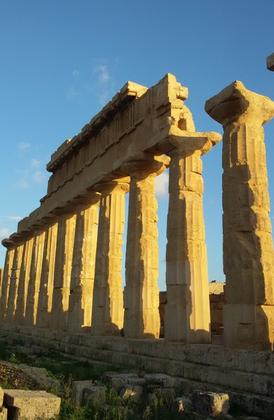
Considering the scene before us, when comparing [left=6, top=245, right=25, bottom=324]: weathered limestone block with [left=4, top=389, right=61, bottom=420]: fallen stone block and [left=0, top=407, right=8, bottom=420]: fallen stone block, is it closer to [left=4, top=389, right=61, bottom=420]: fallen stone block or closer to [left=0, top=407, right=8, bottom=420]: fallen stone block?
[left=4, top=389, right=61, bottom=420]: fallen stone block

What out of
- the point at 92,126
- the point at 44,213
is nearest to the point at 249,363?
the point at 92,126

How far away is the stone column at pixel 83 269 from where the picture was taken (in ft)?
74.2

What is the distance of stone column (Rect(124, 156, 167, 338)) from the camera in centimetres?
1691

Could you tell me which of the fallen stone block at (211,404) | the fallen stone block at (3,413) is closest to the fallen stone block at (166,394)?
the fallen stone block at (211,404)

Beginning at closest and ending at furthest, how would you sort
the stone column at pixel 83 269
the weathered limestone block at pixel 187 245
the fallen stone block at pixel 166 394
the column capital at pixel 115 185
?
the fallen stone block at pixel 166 394
the weathered limestone block at pixel 187 245
the column capital at pixel 115 185
the stone column at pixel 83 269

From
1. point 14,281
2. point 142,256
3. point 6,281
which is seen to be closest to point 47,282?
point 14,281

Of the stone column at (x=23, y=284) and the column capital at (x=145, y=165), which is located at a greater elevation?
the column capital at (x=145, y=165)

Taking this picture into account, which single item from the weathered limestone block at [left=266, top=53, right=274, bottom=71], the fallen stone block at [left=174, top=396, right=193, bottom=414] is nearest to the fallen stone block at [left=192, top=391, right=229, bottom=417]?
the fallen stone block at [left=174, top=396, right=193, bottom=414]

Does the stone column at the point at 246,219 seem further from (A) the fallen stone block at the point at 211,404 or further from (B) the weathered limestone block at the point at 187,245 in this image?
(A) the fallen stone block at the point at 211,404

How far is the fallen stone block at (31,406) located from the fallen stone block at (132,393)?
1.47 meters

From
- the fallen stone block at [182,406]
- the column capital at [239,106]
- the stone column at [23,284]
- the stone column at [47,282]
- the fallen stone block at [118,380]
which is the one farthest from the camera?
the stone column at [23,284]

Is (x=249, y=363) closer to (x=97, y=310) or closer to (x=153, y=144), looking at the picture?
(x=153, y=144)

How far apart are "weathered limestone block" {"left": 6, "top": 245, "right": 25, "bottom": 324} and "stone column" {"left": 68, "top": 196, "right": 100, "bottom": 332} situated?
46.1ft

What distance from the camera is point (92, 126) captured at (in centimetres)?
2281
